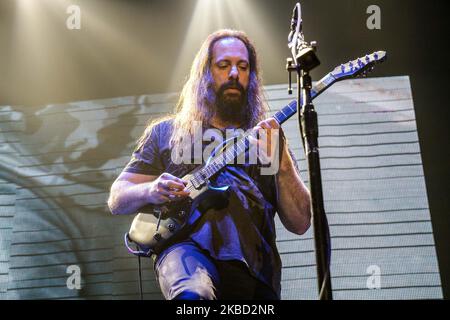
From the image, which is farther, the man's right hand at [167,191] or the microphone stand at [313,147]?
the man's right hand at [167,191]

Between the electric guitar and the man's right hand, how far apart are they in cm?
2

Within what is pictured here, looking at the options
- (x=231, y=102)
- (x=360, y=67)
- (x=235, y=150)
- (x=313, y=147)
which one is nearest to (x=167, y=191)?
(x=235, y=150)

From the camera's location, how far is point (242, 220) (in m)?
2.61

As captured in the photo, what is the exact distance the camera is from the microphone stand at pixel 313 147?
1.85 m

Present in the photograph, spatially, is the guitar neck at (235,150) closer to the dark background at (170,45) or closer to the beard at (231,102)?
the beard at (231,102)

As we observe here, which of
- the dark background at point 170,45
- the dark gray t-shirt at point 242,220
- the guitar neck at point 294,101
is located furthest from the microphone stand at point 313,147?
the dark background at point 170,45

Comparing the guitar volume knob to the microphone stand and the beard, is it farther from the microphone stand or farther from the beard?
the microphone stand

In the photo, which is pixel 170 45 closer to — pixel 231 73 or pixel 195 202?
pixel 231 73

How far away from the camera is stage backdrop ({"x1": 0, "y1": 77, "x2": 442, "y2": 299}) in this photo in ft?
8.94

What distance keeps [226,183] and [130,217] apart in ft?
1.72

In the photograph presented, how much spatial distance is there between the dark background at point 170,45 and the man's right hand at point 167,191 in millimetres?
737
